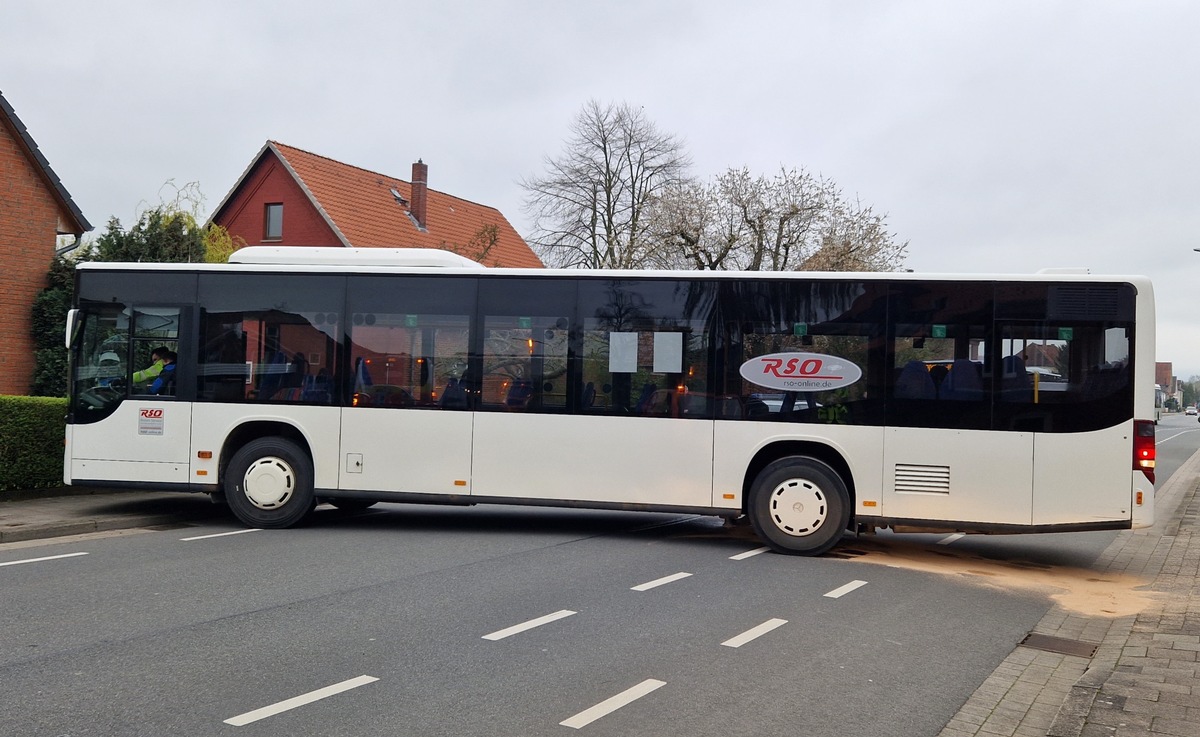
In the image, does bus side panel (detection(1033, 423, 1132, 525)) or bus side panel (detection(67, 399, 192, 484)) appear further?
bus side panel (detection(67, 399, 192, 484))

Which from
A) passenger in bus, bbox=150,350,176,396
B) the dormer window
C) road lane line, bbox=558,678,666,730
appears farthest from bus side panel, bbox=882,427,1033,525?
the dormer window

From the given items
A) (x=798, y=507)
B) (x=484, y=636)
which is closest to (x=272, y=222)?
(x=798, y=507)

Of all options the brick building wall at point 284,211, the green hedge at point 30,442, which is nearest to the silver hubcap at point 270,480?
the green hedge at point 30,442

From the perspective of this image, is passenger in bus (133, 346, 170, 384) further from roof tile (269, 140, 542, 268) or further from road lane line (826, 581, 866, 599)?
roof tile (269, 140, 542, 268)

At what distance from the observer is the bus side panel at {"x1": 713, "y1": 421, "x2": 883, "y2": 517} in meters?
10.6

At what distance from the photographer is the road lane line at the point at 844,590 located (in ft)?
28.6

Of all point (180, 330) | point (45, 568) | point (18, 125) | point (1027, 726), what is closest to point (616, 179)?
point (18, 125)

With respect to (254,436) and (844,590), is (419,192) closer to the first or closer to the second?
(254,436)

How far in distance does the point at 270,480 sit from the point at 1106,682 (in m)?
8.94

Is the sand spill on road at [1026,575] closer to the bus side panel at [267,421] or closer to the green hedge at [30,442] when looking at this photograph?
the bus side panel at [267,421]

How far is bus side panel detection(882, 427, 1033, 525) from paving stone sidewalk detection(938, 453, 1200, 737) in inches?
58.7

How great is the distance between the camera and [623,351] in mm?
11383

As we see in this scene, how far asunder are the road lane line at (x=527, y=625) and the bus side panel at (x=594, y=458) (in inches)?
139

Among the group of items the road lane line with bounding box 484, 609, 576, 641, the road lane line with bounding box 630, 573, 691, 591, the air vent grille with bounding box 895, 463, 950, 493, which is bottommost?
the road lane line with bounding box 630, 573, 691, 591
